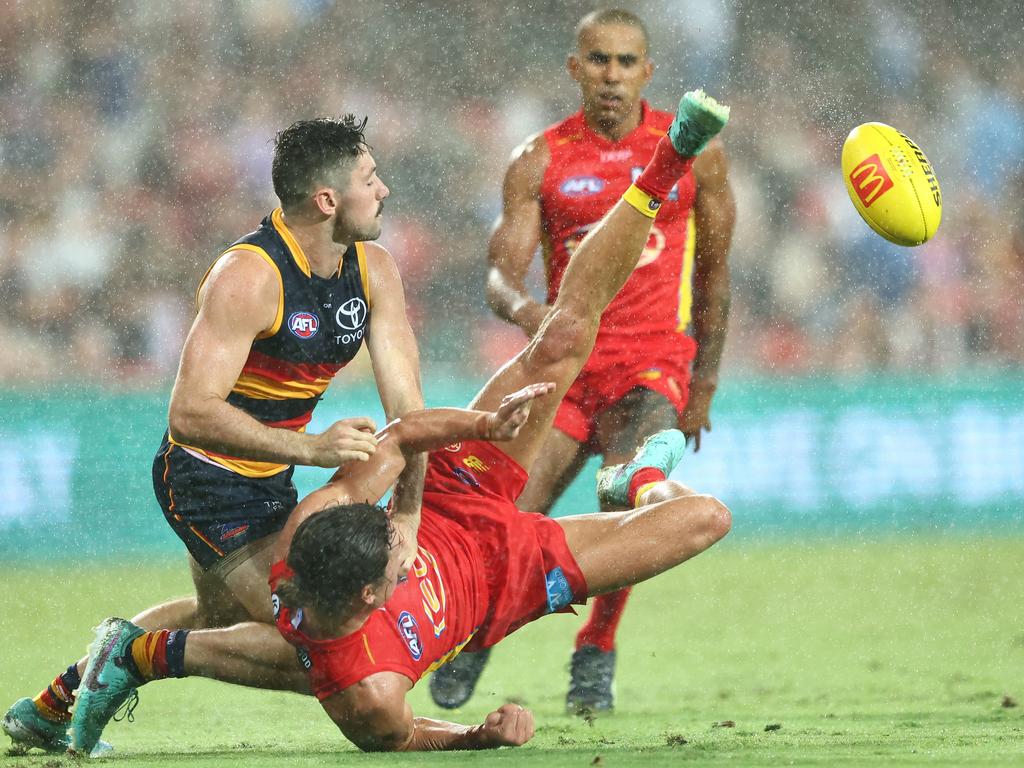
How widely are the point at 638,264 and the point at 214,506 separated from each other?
7.20ft

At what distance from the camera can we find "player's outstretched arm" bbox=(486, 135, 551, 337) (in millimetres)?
6293

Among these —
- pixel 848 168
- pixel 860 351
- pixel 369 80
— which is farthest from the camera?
pixel 369 80

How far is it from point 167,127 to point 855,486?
559 centimetres

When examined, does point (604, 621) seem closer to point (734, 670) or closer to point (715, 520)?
point (734, 670)

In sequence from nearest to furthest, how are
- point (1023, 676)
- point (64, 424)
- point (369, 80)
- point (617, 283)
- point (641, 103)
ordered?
point (617, 283) → point (1023, 676) → point (641, 103) → point (64, 424) → point (369, 80)

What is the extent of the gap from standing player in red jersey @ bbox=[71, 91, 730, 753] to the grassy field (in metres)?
0.19

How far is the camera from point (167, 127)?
37.8 ft

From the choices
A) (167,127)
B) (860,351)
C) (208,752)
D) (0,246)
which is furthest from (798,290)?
(208,752)

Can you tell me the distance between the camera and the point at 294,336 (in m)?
4.68

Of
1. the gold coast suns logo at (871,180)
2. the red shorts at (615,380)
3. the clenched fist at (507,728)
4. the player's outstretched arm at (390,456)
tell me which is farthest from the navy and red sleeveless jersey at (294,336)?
the gold coast suns logo at (871,180)

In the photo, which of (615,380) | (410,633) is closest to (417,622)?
(410,633)

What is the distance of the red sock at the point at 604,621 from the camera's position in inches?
231

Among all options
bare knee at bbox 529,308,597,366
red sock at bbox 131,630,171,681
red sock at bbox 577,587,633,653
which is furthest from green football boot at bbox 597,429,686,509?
red sock at bbox 131,630,171,681

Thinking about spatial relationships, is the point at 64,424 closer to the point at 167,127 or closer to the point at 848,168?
the point at 167,127
